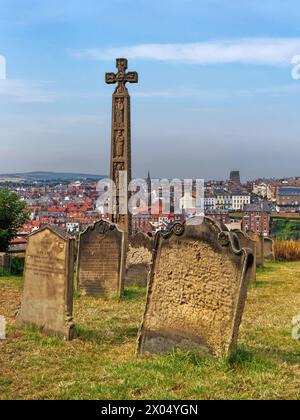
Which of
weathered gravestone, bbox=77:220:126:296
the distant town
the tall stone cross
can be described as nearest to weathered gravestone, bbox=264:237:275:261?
the distant town

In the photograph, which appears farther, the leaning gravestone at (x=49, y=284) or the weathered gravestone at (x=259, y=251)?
the weathered gravestone at (x=259, y=251)

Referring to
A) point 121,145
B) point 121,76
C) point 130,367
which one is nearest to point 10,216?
point 121,145

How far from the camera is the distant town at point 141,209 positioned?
18656mm

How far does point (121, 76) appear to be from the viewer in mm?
16359

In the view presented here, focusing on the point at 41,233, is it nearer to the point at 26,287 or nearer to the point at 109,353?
the point at 26,287

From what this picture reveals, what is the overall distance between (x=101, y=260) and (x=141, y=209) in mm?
7241

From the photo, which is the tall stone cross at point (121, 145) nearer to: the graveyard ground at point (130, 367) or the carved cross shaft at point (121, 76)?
the carved cross shaft at point (121, 76)

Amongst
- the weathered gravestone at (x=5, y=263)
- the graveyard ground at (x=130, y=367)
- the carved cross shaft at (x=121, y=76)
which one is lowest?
the graveyard ground at (x=130, y=367)

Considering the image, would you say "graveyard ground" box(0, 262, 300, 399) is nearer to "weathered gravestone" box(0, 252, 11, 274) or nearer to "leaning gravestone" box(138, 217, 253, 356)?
"leaning gravestone" box(138, 217, 253, 356)

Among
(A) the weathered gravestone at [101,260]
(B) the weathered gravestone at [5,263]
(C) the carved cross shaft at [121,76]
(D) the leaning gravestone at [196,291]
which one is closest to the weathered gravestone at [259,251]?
(C) the carved cross shaft at [121,76]

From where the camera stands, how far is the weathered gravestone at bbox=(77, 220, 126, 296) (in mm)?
10805

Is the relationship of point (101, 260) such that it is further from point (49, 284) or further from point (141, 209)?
point (141, 209)

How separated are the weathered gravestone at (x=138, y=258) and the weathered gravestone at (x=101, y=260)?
1705 millimetres
